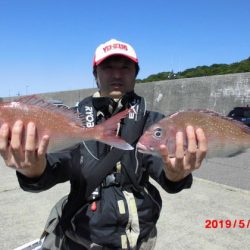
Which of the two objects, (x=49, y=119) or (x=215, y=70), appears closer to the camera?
(x=49, y=119)

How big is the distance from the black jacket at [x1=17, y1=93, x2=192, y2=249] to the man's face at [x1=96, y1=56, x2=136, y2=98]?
0.53 feet

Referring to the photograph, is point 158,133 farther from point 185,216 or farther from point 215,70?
point 215,70

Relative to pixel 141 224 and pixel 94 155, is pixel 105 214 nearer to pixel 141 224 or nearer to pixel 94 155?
pixel 141 224

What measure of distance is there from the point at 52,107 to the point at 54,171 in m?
0.41

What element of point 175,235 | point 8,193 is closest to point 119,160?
point 175,235

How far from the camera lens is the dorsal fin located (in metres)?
2.14

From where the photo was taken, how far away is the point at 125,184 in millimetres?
2186

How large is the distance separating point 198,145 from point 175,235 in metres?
2.54

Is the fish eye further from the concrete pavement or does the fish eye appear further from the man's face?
the concrete pavement

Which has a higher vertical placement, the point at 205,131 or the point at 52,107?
the point at 52,107

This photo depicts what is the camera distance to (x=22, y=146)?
6.65 feet
